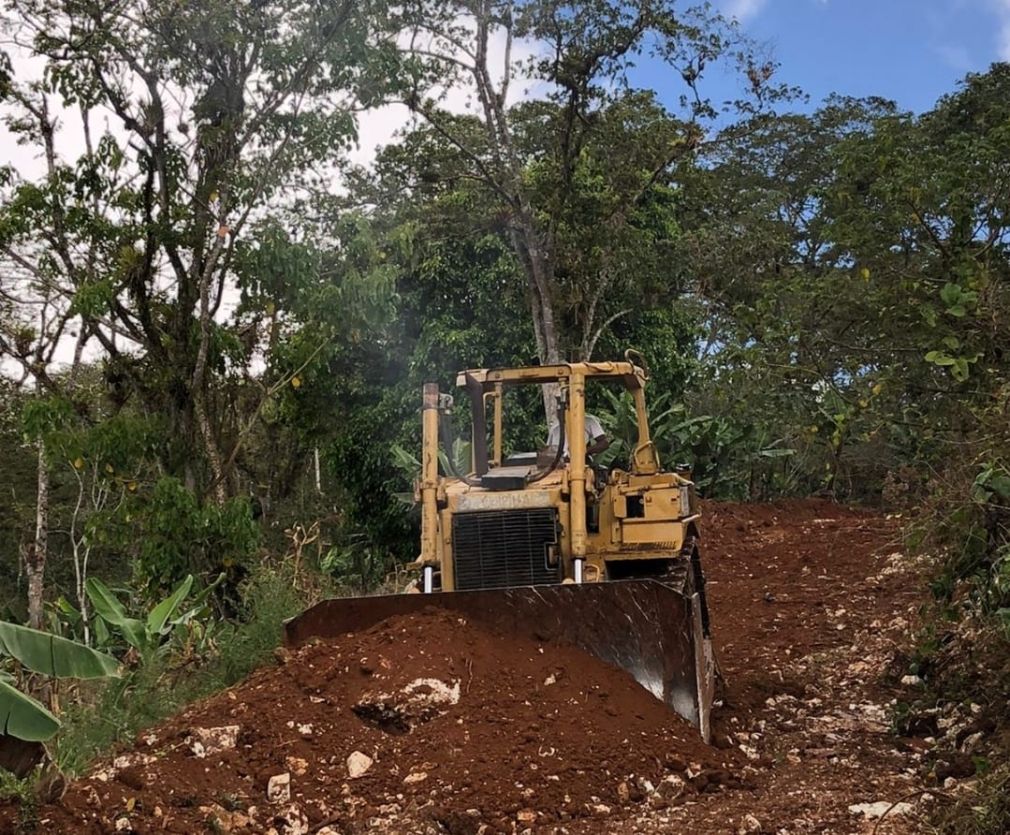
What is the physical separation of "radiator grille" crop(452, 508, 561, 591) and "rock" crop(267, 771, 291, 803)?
78.2 inches

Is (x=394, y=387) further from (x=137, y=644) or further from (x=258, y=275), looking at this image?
(x=137, y=644)

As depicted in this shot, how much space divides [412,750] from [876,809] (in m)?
2.15

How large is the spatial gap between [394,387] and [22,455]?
12.3 m

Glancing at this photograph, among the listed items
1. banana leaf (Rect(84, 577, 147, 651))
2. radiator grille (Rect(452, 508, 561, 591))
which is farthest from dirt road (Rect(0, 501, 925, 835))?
banana leaf (Rect(84, 577, 147, 651))

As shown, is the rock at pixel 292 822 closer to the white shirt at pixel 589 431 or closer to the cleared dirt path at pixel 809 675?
the cleared dirt path at pixel 809 675

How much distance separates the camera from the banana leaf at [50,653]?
4281mm

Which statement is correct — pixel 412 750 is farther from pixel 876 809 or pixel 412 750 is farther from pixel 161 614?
pixel 161 614

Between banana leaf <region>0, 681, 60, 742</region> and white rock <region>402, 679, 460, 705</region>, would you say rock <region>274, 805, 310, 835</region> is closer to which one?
white rock <region>402, 679, 460, 705</region>

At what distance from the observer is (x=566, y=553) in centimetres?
673

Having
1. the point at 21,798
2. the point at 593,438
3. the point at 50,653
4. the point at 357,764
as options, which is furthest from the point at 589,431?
the point at 21,798

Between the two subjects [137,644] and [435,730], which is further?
[137,644]

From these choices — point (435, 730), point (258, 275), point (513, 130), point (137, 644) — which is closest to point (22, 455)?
point (513, 130)

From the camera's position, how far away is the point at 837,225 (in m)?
8.15

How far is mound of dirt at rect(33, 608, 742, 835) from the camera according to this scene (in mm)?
4887
